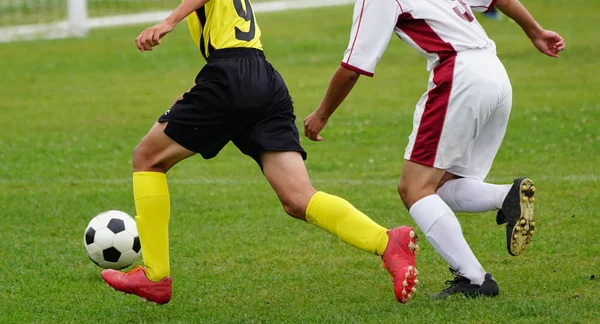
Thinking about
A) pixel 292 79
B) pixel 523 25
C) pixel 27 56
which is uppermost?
pixel 523 25

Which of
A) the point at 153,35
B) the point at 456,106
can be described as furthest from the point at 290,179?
the point at 153,35

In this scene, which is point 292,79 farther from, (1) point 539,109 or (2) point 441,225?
(2) point 441,225

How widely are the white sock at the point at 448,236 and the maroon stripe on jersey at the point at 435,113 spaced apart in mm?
233

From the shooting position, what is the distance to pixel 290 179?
516 cm

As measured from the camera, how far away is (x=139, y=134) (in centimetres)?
1200

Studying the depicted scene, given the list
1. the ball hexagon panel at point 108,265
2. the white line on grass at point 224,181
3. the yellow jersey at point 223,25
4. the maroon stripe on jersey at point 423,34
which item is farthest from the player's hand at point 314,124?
the white line on grass at point 224,181

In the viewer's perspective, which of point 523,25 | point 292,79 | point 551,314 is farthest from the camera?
point 292,79

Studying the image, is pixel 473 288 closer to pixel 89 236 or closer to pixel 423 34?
pixel 423 34

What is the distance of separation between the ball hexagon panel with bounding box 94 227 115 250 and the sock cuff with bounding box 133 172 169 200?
850 millimetres

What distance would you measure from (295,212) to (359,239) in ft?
1.26

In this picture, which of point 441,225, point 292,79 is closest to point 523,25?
point 441,225

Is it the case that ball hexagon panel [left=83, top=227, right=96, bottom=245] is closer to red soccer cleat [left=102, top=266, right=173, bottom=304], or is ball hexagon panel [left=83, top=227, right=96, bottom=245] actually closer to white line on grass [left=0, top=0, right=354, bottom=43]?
red soccer cleat [left=102, top=266, right=173, bottom=304]

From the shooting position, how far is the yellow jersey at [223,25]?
5.13 meters

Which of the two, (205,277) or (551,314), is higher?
(551,314)
